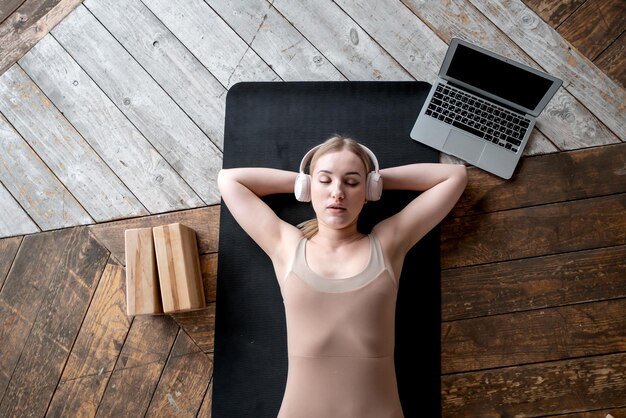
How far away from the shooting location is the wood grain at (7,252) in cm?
191

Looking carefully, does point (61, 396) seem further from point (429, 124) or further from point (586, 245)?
point (586, 245)

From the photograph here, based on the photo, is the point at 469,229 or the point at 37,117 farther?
the point at 37,117

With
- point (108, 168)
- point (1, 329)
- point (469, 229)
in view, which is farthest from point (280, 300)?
point (1, 329)

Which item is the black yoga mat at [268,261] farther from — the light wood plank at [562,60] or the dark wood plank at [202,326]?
the light wood plank at [562,60]

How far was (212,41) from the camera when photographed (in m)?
1.95

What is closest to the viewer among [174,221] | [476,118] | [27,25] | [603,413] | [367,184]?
[367,184]

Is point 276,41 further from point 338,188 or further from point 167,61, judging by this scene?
point 338,188

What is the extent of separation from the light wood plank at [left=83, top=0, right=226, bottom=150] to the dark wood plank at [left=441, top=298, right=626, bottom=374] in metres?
1.10

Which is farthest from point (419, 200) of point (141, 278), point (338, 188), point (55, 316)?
point (55, 316)

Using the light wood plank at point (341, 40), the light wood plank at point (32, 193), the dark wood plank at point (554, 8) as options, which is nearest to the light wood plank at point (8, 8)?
the light wood plank at point (32, 193)

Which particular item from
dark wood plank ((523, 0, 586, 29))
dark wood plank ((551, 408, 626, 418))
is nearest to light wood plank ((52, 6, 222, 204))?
dark wood plank ((523, 0, 586, 29))

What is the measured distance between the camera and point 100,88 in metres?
1.96

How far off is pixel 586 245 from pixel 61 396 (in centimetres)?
191

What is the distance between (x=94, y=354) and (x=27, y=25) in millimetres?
1330
